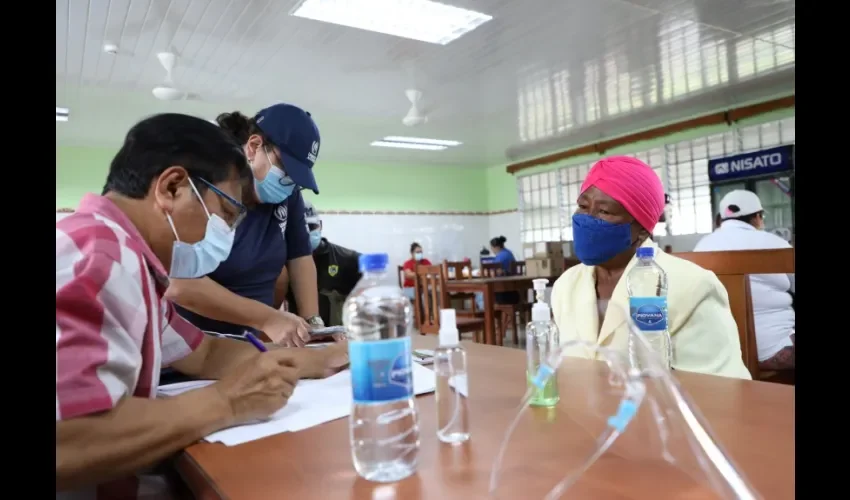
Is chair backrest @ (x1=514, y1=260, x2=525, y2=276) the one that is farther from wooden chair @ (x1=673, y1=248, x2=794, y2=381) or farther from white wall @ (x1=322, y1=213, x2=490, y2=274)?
wooden chair @ (x1=673, y1=248, x2=794, y2=381)

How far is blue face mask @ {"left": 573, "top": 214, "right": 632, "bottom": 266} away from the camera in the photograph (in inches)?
55.1

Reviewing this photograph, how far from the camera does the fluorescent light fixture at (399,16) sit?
133 inches

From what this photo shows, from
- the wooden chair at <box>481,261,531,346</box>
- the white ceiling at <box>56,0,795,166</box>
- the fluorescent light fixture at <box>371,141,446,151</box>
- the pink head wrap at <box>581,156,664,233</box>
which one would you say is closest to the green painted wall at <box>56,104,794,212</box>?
the fluorescent light fixture at <box>371,141,446,151</box>

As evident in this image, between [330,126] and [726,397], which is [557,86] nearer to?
[330,126]

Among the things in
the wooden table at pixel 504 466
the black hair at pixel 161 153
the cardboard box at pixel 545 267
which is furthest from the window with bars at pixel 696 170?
the black hair at pixel 161 153

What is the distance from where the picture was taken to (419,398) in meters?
0.94

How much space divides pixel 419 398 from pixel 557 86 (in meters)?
4.81

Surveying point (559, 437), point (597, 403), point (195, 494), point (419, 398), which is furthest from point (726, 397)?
point (195, 494)

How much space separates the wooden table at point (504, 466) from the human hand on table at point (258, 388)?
0.26 feet

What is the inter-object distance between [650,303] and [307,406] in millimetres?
617

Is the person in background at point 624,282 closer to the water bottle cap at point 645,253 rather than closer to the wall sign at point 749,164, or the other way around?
the water bottle cap at point 645,253

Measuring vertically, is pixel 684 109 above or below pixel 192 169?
above

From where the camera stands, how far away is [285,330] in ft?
4.83

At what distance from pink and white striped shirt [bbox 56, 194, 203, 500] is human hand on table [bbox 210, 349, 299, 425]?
0.38ft
